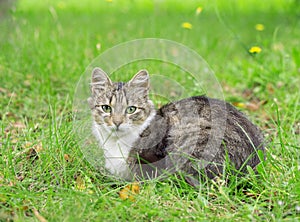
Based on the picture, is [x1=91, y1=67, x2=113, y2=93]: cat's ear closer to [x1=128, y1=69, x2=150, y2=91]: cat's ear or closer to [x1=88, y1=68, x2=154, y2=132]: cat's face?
[x1=88, y1=68, x2=154, y2=132]: cat's face

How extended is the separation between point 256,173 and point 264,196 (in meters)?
0.29

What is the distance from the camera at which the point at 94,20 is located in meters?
7.55

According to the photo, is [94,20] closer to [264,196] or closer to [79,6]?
[79,6]

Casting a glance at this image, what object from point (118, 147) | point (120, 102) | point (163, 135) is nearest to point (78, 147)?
point (118, 147)

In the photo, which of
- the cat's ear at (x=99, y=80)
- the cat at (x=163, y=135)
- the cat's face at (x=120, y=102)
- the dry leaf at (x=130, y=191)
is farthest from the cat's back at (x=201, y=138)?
the cat's ear at (x=99, y=80)

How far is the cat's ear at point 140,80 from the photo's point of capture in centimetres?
299

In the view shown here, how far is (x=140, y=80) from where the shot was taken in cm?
302

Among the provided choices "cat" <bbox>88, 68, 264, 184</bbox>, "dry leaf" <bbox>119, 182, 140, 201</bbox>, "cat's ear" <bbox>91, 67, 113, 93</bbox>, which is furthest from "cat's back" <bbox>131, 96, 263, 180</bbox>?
"cat's ear" <bbox>91, 67, 113, 93</bbox>

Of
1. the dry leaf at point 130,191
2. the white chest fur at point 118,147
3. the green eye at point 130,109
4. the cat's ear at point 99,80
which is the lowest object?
the dry leaf at point 130,191

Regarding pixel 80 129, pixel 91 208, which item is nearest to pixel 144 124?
pixel 80 129

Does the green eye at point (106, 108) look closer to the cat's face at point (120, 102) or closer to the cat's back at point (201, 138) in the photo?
the cat's face at point (120, 102)

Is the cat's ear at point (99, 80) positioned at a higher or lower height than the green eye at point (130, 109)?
higher

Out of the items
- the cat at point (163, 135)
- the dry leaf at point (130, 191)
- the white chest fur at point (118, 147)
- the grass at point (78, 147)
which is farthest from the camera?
the white chest fur at point (118, 147)

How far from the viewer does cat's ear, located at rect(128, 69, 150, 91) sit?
2990mm
